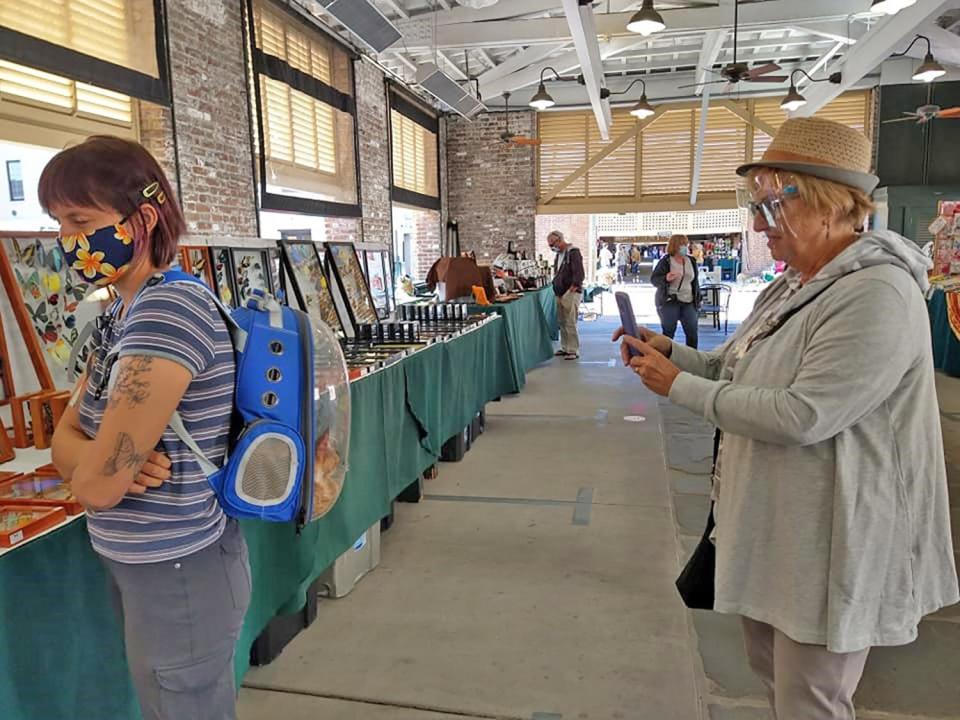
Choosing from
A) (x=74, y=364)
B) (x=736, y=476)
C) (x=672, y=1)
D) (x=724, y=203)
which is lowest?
(x=736, y=476)

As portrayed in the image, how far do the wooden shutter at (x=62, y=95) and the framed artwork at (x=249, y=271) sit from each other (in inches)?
100

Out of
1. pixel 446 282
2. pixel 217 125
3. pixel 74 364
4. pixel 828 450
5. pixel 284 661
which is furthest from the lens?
pixel 446 282

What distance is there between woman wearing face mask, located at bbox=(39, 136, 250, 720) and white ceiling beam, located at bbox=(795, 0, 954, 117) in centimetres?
839

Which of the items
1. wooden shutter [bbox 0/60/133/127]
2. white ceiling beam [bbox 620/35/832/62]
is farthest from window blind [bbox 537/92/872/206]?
wooden shutter [bbox 0/60/133/127]

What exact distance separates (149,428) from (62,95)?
4.87 m

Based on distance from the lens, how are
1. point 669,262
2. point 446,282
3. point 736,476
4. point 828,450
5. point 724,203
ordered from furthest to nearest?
point 724,203 → point 669,262 → point 446,282 → point 736,476 → point 828,450

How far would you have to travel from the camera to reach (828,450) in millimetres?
1262

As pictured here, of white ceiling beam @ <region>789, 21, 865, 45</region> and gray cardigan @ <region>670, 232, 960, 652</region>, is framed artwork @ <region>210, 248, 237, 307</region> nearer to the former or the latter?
gray cardigan @ <region>670, 232, 960, 652</region>

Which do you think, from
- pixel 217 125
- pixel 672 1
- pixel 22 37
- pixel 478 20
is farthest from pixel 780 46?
pixel 22 37

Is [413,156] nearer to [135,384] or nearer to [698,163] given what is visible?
[698,163]

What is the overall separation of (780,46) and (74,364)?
12118 mm

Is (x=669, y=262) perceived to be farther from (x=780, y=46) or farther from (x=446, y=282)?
(x=780, y=46)

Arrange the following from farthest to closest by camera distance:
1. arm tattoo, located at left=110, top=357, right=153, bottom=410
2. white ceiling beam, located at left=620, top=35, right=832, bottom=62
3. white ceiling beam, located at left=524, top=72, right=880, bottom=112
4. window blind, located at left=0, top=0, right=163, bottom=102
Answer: white ceiling beam, located at left=524, top=72, right=880, bottom=112, white ceiling beam, located at left=620, top=35, right=832, bottom=62, window blind, located at left=0, top=0, right=163, bottom=102, arm tattoo, located at left=110, top=357, right=153, bottom=410

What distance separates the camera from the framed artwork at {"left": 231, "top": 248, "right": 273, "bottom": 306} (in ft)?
9.85
